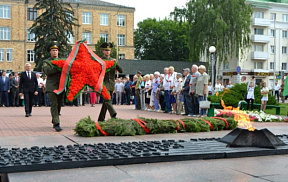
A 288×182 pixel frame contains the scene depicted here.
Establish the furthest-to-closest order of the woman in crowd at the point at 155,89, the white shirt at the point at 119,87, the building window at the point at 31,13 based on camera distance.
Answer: the building window at the point at 31,13 → the white shirt at the point at 119,87 → the woman in crowd at the point at 155,89

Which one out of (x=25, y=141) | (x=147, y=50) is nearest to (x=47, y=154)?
(x=25, y=141)

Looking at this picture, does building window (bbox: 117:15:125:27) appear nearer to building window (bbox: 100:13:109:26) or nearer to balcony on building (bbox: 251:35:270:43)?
building window (bbox: 100:13:109:26)

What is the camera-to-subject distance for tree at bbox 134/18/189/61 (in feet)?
250

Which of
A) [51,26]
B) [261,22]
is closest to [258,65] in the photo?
[261,22]

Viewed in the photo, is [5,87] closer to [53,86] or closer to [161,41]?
[53,86]

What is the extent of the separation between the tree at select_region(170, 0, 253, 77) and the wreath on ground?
36.0 meters

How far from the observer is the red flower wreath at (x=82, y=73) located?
9969 mm

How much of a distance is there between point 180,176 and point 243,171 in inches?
37.8

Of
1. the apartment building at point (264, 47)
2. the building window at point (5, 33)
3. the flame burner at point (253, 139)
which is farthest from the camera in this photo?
the apartment building at point (264, 47)

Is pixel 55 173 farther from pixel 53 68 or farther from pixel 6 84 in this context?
pixel 6 84

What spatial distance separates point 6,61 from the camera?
57.2m

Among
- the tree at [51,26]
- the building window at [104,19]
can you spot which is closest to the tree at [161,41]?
the building window at [104,19]

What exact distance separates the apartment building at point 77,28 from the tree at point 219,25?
754 inches

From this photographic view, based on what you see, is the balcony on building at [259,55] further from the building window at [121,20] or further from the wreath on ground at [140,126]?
the wreath on ground at [140,126]
